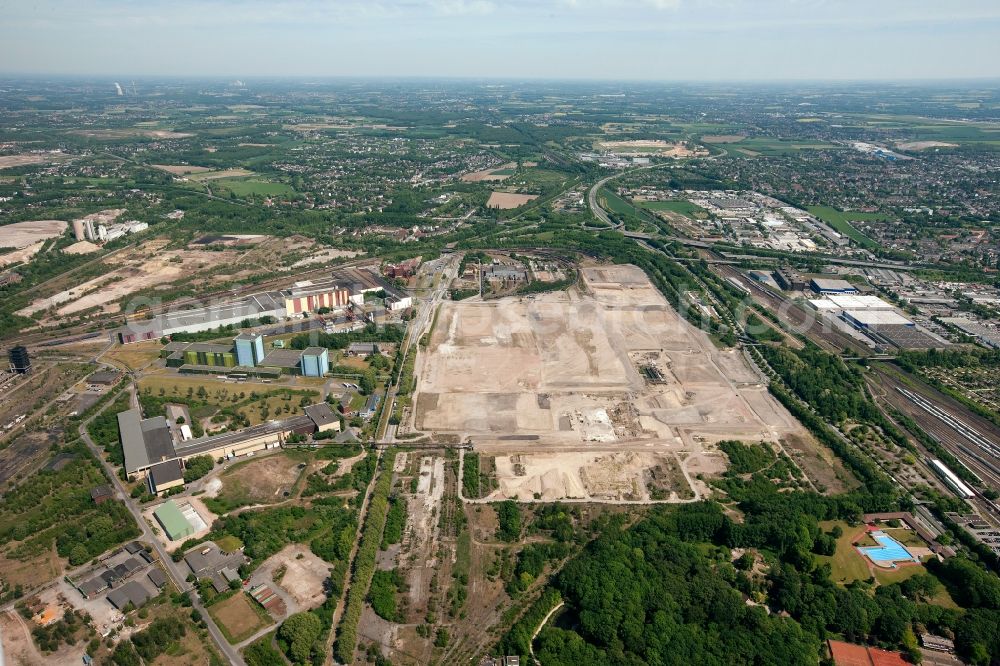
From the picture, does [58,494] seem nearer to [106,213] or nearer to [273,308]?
[273,308]

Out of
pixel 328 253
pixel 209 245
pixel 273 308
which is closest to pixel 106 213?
pixel 209 245

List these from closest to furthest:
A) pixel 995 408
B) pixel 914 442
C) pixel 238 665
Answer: pixel 238 665 → pixel 914 442 → pixel 995 408

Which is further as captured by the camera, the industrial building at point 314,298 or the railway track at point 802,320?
the industrial building at point 314,298

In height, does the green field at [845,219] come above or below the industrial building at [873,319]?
above

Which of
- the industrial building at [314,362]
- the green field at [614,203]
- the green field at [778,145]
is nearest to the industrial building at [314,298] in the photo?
the industrial building at [314,362]

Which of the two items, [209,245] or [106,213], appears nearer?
[209,245]

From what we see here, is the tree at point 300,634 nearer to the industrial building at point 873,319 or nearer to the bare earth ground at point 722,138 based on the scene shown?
the industrial building at point 873,319

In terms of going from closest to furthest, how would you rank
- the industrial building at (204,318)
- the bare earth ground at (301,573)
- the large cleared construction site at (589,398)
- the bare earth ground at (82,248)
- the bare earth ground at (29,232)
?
the bare earth ground at (301,573)
the large cleared construction site at (589,398)
the industrial building at (204,318)
the bare earth ground at (82,248)
the bare earth ground at (29,232)

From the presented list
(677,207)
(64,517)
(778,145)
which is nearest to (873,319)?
(677,207)
